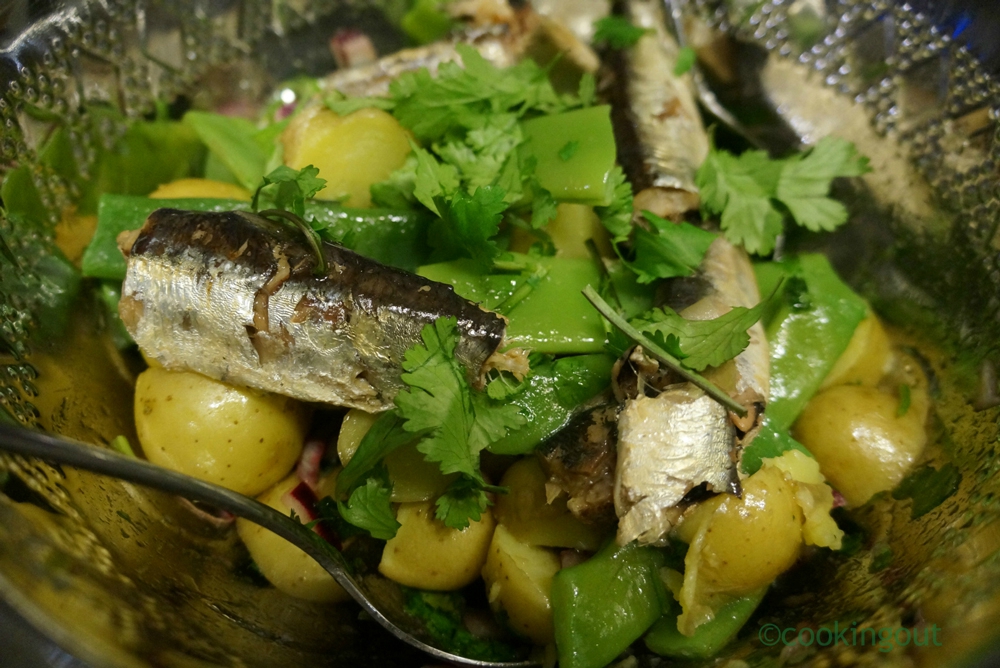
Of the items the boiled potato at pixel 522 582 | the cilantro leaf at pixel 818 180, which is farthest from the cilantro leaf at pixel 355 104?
the boiled potato at pixel 522 582

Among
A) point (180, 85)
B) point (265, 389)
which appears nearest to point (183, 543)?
point (265, 389)

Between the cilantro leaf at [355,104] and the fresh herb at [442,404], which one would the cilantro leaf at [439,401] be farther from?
the cilantro leaf at [355,104]

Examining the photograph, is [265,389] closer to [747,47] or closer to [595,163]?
[595,163]

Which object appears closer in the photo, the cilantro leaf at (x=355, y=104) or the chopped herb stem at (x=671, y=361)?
the chopped herb stem at (x=671, y=361)

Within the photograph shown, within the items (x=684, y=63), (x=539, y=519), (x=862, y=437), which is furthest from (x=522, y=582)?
(x=684, y=63)

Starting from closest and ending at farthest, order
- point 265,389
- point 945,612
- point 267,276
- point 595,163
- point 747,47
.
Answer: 1. point 945,612
2. point 267,276
3. point 265,389
4. point 595,163
5. point 747,47

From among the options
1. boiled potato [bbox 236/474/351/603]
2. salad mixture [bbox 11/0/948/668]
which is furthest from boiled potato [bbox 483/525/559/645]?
boiled potato [bbox 236/474/351/603]

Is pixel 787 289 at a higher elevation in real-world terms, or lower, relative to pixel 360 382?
higher

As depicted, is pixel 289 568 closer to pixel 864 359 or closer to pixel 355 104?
pixel 355 104
